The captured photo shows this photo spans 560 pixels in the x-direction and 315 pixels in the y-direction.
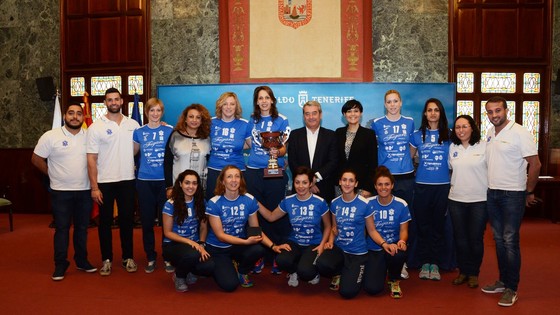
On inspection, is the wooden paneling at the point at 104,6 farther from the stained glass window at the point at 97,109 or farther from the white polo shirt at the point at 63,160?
the white polo shirt at the point at 63,160

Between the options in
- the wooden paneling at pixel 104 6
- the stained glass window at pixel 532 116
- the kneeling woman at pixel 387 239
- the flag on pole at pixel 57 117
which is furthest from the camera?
the wooden paneling at pixel 104 6

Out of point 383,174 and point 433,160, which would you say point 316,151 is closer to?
point 383,174

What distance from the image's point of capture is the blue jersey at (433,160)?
4828 mm

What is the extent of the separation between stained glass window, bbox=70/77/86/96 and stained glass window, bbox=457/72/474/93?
20.2 feet

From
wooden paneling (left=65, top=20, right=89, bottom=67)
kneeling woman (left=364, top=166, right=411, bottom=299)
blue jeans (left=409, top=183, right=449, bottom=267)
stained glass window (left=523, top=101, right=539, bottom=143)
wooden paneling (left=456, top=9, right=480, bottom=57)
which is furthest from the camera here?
wooden paneling (left=65, top=20, right=89, bottom=67)

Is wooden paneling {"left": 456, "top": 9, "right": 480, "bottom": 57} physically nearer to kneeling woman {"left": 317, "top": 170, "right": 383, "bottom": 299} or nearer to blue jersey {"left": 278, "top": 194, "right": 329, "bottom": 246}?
kneeling woman {"left": 317, "top": 170, "right": 383, "bottom": 299}

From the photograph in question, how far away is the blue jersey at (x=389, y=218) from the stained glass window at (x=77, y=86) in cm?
647

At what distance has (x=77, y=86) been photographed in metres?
9.41

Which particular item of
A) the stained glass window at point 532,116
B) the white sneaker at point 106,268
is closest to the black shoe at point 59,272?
the white sneaker at point 106,268

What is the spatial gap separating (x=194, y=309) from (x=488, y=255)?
3.43 m

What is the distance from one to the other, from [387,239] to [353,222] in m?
0.34

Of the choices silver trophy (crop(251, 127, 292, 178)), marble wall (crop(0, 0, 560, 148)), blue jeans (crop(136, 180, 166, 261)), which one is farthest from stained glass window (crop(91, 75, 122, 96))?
silver trophy (crop(251, 127, 292, 178))

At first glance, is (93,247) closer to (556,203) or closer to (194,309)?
(194,309)

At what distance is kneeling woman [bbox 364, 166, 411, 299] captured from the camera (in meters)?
4.34
